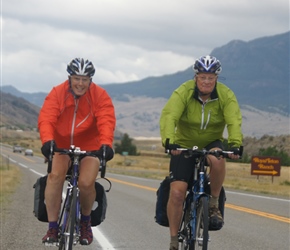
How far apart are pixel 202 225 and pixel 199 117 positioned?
119cm

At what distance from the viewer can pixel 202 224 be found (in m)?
6.93

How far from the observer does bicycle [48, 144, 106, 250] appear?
689 centimetres

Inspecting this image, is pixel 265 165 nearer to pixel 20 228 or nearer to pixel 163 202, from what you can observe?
pixel 20 228

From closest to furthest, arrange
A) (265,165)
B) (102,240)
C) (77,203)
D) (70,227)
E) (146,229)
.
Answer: (70,227), (77,203), (102,240), (146,229), (265,165)

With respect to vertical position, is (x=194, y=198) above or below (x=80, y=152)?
below

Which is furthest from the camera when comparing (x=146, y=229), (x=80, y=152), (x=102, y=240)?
(x=146, y=229)

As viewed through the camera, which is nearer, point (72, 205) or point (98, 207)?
point (72, 205)

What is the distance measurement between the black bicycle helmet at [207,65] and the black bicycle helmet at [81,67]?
115 centimetres

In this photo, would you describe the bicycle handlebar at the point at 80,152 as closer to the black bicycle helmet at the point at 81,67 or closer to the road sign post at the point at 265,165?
the black bicycle helmet at the point at 81,67

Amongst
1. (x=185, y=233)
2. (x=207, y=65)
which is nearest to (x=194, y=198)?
(x=185, y=233)

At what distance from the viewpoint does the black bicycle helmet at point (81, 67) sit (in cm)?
723

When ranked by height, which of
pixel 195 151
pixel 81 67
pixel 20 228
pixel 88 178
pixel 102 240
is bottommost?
pixel 20 228

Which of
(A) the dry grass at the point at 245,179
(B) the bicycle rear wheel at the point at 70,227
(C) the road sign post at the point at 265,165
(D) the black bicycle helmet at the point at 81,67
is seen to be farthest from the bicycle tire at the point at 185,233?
(C) the road sign post at the point at 265,165

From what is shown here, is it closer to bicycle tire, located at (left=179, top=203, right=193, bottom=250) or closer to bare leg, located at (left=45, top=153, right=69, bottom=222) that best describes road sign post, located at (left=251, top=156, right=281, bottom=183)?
bicycle tire, located at (left=179, top=203, right=193, bottom=250)
